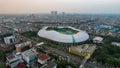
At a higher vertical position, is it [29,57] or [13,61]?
[29,57]

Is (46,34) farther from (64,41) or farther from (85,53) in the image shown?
(85,53)

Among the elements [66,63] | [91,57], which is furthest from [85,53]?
[66,63]

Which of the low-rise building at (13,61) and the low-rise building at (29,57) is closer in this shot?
the low-rise building at (13,61)

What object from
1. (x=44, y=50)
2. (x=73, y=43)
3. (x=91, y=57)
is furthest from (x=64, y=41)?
(x=91, y=57)

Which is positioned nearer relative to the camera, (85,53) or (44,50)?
(85,53)

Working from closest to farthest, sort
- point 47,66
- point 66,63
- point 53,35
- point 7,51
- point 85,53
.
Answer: point 47,66, point 66,63, point 85,53, point 7,51, point 53,35

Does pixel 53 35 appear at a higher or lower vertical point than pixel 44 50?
higher

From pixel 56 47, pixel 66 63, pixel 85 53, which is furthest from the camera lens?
pixel 56 47

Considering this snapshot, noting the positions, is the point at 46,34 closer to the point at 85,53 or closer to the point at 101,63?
the point at 85,53

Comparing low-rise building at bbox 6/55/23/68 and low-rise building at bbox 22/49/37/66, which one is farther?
low-rise building at bbox 22/49/37/66

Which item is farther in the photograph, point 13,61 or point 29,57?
point 29,57
